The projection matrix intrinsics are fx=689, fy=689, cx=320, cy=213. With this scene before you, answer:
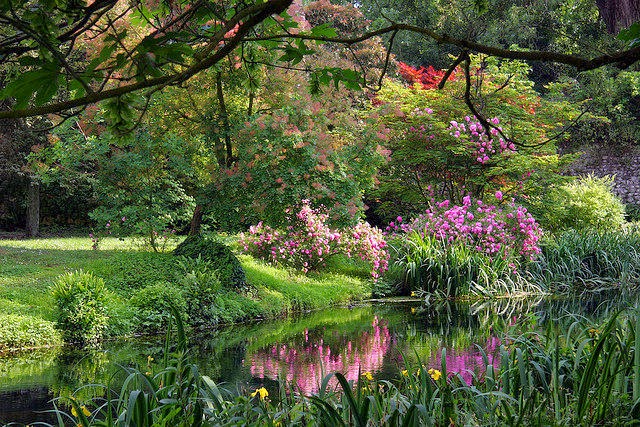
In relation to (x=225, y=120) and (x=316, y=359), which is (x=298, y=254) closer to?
(x=225, y=120)

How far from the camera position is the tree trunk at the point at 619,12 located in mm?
6098

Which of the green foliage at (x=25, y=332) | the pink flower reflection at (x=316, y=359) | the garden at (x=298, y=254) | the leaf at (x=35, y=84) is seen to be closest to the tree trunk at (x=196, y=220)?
the garden at (x=298, y=254)

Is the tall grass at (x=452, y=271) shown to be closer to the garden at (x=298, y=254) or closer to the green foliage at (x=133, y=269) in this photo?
the garden at (x=298, y=254)

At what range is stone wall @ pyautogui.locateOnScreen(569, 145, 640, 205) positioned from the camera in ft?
66.3

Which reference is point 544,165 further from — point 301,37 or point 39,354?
point 301,37

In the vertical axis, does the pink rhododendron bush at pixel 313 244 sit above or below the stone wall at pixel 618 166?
below

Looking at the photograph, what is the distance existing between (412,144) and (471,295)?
13.6 feet

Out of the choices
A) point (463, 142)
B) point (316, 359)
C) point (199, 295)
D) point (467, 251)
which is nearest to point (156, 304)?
point (199, 295)

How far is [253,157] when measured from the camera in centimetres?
912

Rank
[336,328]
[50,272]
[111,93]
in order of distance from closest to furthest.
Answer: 1. [111,93]
2. [336,328]
3. [50,272]

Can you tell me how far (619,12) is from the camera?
6270mm

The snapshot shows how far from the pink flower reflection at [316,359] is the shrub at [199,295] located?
1.25 metres

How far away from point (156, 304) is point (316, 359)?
2174 millimetres

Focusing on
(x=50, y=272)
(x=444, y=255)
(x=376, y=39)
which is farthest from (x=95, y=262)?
(x=376, y=39)
